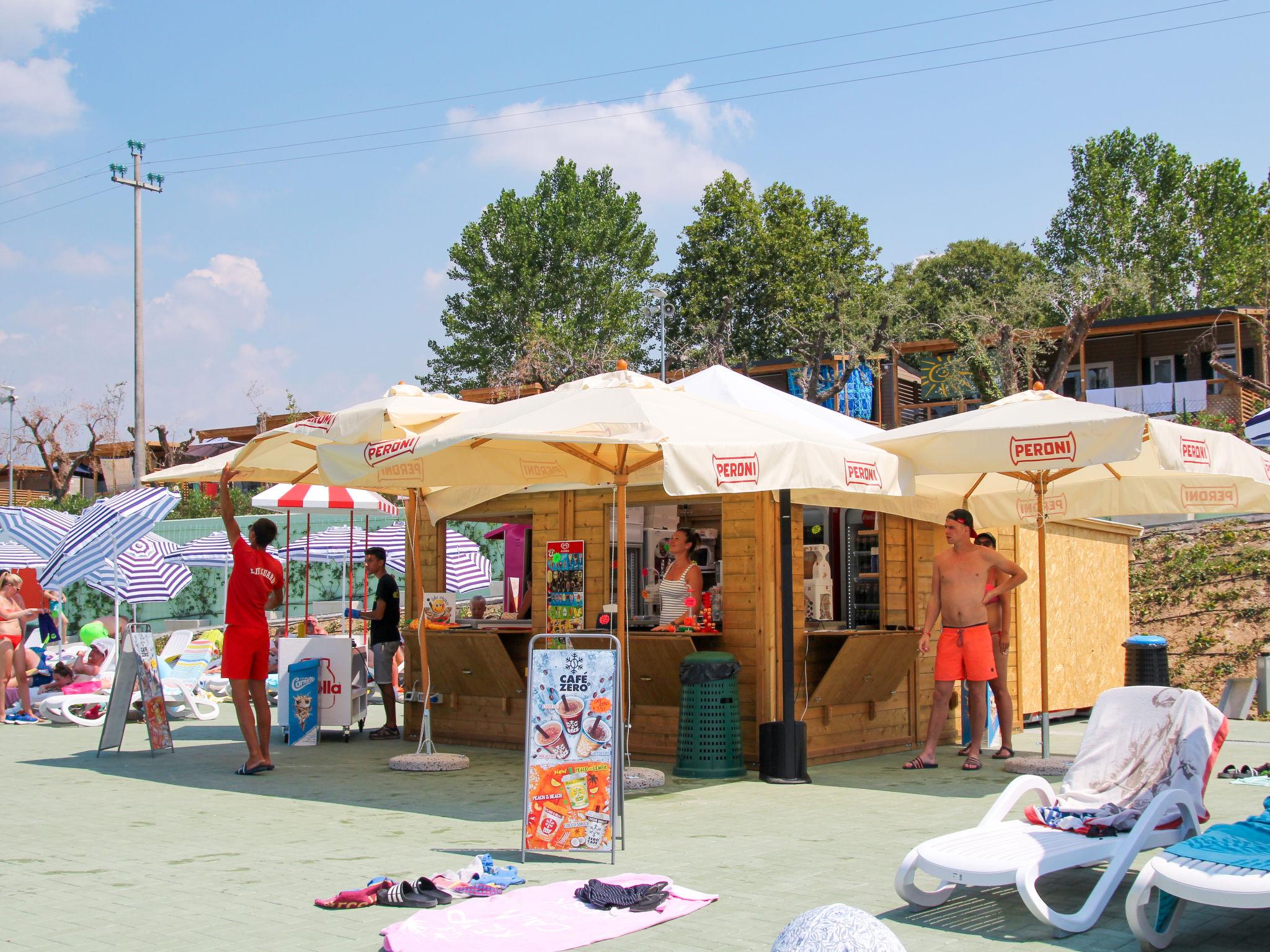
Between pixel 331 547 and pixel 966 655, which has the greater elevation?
pixel 331 547

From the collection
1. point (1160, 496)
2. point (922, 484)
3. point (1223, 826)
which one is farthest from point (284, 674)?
point (1223, 826)

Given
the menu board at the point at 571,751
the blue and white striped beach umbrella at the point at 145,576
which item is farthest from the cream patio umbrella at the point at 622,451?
the blue and white striped beach umbrella at the point at 145,576

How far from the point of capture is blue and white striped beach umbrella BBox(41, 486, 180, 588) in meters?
13.2

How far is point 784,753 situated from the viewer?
9.06 metres

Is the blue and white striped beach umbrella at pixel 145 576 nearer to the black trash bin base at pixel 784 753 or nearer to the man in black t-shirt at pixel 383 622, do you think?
the man in black t-shirt at pixel 383 622

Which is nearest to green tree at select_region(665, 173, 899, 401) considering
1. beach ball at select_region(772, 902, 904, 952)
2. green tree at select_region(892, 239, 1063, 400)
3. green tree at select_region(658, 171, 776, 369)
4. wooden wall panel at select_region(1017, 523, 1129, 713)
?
green tree at select_region(658, 171, 776, 369)

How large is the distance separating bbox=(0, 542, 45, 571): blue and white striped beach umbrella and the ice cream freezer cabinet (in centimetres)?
1066

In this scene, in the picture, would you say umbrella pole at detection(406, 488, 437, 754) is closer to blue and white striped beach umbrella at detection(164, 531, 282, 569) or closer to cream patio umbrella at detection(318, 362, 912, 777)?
cream patio umbrella at detection(318, 362, 912, 777)

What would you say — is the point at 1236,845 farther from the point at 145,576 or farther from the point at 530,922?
the point at 145,576

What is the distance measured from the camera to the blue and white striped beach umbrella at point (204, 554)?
21797mm

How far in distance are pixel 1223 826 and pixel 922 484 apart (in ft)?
20.8

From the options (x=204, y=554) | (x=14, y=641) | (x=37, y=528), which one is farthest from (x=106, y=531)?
(x=204, y=554)

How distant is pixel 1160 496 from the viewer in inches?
419

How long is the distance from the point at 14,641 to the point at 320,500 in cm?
384
